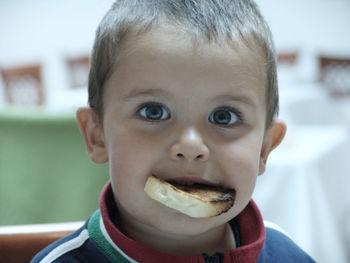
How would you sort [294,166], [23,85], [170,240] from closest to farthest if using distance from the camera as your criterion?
[170,240]
[294,166]
[23,85]

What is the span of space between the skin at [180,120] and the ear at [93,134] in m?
0.06

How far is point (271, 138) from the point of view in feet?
2.29

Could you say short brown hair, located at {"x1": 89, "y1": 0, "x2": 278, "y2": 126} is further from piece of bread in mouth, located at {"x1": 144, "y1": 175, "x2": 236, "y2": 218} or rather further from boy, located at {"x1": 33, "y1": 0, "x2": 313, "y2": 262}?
piece of bread in mouth, located at {"x1": 144, "y1": 175, "x2": 236, "y2": 218}

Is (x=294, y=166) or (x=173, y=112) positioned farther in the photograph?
(x=294, y=166)

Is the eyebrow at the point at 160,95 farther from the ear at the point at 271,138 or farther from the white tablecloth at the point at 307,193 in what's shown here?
the white tablecloth at the point at 307,193

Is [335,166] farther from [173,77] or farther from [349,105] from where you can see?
[349,105]

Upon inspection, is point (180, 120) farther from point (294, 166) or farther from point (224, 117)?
point (294, 166)

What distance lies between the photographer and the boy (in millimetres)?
528

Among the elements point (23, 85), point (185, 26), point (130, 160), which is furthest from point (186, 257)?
point (23, 85)

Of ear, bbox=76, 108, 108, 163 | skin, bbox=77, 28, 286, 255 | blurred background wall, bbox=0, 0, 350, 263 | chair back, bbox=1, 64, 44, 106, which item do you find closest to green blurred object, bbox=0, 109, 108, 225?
blurred background wall, bbox=0, 0, 350, 263

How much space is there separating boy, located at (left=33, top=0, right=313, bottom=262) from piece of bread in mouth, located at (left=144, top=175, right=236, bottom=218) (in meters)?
0.01

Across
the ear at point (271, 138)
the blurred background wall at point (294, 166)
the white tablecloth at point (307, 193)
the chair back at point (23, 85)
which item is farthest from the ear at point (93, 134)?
the chair back at point (23, 85)

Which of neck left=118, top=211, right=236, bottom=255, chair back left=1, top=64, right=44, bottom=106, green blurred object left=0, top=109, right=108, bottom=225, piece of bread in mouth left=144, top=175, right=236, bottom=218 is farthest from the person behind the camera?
chair back left=1, top=64, right=44, bottom=106

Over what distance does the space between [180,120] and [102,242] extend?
0.20 meters
